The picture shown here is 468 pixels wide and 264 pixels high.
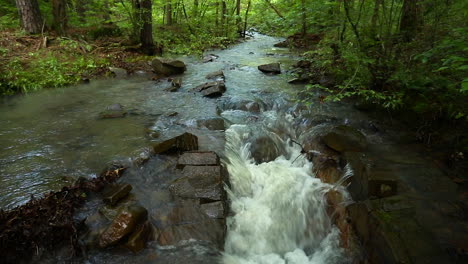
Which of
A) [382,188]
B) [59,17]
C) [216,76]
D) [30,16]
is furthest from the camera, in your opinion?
[59,17]

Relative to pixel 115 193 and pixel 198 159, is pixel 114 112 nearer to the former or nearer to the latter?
pixel 198 159

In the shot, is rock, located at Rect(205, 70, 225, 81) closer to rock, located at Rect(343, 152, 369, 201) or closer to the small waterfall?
the small waterfall

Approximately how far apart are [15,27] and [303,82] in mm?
12309

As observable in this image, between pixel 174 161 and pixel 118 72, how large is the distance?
281 inches

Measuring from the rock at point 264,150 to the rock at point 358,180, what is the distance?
154 cm

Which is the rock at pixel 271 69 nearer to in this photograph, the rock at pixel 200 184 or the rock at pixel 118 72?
the rock at pixel 118 72

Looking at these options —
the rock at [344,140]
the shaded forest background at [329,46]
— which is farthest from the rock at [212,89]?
the rock at [344,140]

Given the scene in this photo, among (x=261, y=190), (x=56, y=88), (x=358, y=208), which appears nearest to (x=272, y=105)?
(x=261, y=190)

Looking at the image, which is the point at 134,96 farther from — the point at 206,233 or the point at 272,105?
the point at 206,233

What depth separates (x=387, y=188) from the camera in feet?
13.4

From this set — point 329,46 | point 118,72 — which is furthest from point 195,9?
point 329,46

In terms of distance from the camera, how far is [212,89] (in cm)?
868

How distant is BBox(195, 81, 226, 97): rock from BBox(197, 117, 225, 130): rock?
1.99 meters

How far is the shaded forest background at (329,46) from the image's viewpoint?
489 cm
